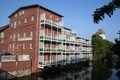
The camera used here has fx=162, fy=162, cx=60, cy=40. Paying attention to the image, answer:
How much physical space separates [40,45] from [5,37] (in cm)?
1533

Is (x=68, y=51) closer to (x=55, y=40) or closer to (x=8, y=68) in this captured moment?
(x=55, y=40)

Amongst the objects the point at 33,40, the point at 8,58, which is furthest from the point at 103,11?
the point at 33,40

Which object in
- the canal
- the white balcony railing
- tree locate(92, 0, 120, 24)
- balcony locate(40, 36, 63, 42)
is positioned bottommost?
the canal

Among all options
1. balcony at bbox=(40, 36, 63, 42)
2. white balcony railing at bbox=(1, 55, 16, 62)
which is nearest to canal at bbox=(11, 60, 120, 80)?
white balcony railing at bbox=(1, 55, 16, 62)

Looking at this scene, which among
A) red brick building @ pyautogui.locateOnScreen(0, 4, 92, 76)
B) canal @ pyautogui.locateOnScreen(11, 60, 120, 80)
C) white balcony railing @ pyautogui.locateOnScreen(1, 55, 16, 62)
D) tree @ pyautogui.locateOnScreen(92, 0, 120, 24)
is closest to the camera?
tree @ pyautogui.locateOnScreen(92, 0, 120, 24)

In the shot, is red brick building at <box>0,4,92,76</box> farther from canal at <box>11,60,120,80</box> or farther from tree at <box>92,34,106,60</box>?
tree at <box>92,34,106,60</box>

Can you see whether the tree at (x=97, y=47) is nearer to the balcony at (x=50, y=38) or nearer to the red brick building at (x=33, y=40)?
the red brick building at (x=33, y=40)

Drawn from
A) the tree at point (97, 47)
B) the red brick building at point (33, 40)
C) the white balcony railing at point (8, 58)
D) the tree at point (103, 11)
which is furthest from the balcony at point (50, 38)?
the tree at point (97, 47)

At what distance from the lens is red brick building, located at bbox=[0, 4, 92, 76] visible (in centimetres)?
3143

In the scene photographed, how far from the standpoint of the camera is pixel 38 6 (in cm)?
3434

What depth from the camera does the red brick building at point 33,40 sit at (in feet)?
103

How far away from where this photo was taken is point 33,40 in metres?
34.2

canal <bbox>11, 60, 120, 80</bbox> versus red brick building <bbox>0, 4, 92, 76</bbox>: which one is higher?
red brick building <bbox>0, 4, 92, 76</bbox>

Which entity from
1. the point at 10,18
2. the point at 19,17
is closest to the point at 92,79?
the point at 19,17
